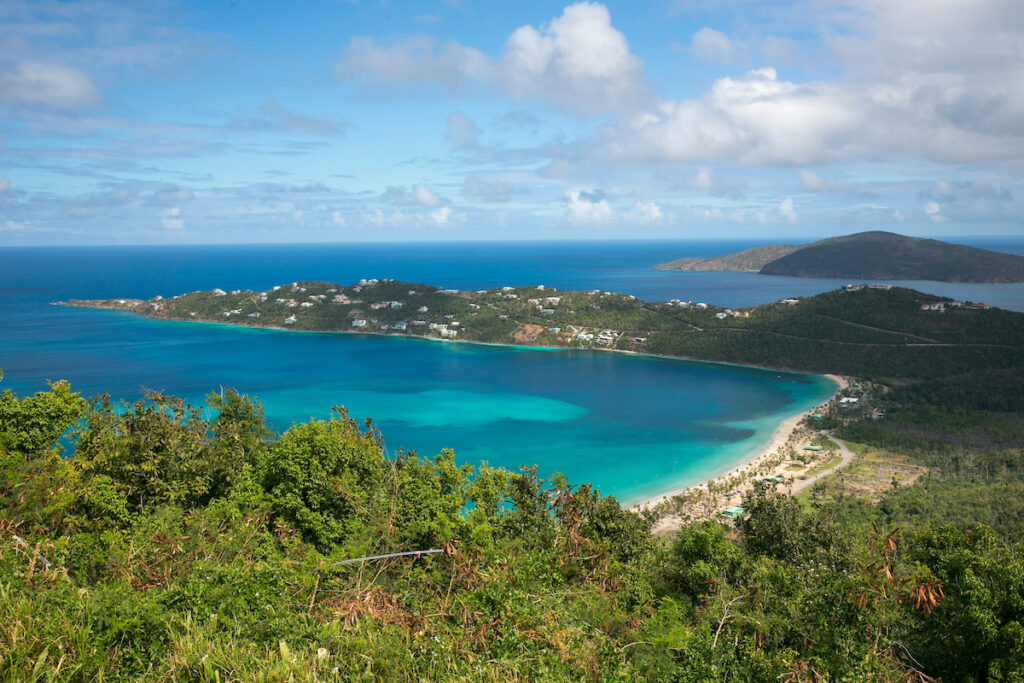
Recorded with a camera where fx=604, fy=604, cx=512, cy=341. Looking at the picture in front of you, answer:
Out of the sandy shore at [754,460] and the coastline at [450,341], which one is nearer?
the sandy shore at [754,460]

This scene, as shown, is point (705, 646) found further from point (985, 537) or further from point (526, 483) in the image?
point (526, 483)

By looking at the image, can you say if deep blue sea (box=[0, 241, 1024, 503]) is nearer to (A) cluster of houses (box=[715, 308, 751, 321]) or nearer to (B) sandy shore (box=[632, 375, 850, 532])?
(B) sandy shore (box=[632, 375, 850, 532])

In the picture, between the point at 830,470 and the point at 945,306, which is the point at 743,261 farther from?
the point at 830,470

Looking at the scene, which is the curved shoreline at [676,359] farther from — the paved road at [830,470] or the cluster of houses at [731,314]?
the cluster of houses at [731,314]

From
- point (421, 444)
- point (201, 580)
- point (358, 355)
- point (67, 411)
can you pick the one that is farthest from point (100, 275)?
point (201, 580)

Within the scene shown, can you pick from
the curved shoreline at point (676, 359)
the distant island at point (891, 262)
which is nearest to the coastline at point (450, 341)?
the curved shoreline at point (676, 359)
